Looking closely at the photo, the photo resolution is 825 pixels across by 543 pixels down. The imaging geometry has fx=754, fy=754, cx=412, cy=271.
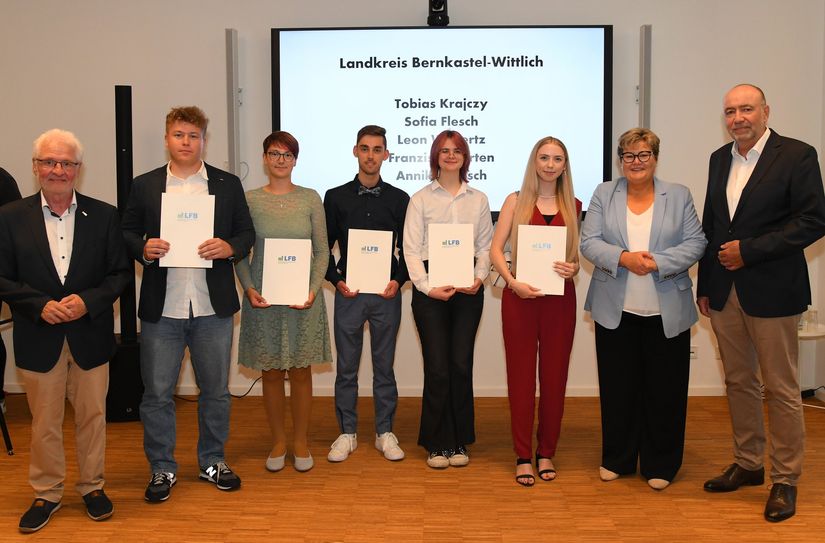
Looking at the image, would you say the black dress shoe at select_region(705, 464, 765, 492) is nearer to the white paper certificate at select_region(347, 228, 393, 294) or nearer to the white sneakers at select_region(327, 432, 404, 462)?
the white sneakers at select_region(327, 432, 404, 462)

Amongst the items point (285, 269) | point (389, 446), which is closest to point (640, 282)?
point (389, 446)

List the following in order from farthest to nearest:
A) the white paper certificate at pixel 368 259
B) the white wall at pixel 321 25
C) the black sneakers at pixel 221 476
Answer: the white wall at pixel 321 25
the white paper certificate at pixel 368 259
the black sneakers at pixel 221 476

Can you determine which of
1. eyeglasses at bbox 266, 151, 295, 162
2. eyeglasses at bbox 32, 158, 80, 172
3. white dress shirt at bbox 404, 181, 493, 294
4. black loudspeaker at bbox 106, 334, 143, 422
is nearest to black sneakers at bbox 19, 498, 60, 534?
eyeglasses at bbox 32, 158, 80, 172

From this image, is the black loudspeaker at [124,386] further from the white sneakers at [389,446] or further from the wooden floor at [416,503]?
the white sneakers at [389,446]

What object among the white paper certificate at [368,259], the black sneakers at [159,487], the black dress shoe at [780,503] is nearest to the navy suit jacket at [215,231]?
the white paper certificate at [368,259]

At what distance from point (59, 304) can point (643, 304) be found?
8.54ft

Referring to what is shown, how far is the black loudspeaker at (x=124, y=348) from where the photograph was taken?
4934 millimetres

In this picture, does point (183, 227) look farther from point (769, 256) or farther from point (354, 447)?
point (769, 256)

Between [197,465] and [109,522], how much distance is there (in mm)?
762

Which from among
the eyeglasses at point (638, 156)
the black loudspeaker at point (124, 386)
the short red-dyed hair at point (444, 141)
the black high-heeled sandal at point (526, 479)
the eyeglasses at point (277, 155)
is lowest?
the black high-heeled sandal at point (526, 479)

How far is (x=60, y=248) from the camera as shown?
10.6 feet

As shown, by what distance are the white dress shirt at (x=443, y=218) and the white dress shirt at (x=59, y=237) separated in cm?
162

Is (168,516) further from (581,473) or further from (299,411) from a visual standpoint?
(581,473)

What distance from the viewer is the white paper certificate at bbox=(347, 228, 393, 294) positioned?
13.3 ft
